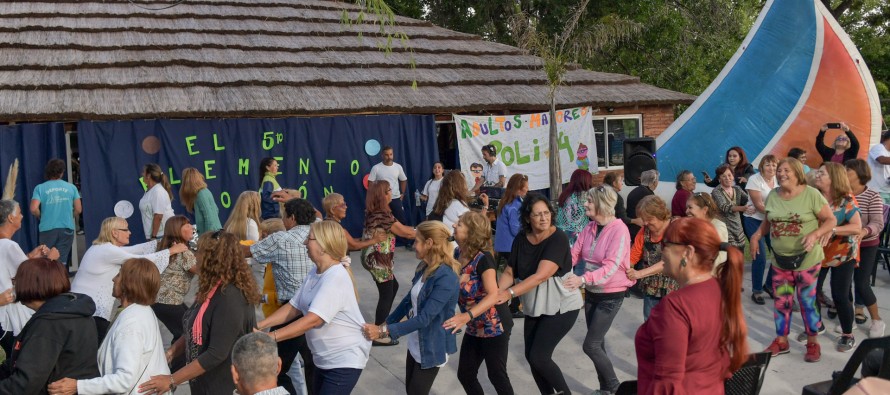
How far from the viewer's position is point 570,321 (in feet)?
18.9

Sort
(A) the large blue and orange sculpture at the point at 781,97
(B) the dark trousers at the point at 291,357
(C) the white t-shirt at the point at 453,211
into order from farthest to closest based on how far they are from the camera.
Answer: (A) the large blue and orange sculpture at the point at 781,97, (C) the white t-shirt at the point at 453,211, (B) the dark trousers at the point at 291,357

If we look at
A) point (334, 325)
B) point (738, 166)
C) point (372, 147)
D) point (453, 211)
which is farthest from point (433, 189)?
point (334, 325)

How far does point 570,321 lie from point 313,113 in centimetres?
808

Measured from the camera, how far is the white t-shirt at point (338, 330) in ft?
15.4

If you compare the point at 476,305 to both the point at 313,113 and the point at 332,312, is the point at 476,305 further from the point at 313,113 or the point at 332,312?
the point at 313,113

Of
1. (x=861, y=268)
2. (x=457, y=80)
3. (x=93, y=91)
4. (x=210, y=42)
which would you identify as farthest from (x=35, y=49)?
(x=861, y=268)

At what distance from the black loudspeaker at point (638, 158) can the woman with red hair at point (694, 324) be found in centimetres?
926

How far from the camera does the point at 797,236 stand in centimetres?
666

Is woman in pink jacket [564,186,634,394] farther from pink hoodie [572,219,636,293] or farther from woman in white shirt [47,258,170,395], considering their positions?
woman in white shirt [47,258,170,395]

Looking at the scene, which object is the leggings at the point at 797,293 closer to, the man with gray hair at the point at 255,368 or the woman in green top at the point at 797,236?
the woman in green top at the point at 797,236

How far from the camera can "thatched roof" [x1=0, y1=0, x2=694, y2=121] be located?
11.9 m

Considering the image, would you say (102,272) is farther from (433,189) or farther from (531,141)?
(531,141)

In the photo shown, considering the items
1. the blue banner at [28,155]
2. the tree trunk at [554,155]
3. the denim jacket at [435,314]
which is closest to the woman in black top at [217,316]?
the denim jacket at [435,314]

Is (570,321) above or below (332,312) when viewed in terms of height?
below
